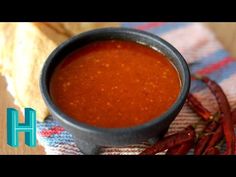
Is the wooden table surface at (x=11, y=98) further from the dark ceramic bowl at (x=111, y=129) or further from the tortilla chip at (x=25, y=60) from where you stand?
the dark ceramic bowl at (x=111, y=129)

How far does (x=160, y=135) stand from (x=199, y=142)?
12 centimetres

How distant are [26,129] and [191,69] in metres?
0.62

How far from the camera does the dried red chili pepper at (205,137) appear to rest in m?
1.48

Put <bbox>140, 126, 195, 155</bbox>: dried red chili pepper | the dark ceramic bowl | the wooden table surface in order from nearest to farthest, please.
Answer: the dark ceramic bowl
<bbox>140, 126, 195, 155</bbox>: dried red chili pepper
the wooden table surface

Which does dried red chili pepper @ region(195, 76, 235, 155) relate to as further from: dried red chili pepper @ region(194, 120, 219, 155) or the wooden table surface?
the wooden table surface

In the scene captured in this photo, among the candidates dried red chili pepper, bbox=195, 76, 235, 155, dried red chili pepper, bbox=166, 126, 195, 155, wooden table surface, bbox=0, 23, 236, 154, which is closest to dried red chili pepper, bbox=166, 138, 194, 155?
dried red chili pepper, bbox=166, 126, 195, 155

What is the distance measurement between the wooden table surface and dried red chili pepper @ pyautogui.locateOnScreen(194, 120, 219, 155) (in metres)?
0.42

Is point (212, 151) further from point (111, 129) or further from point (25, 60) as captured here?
point (25, 60)

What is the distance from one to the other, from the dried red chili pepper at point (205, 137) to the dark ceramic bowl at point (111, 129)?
12cm

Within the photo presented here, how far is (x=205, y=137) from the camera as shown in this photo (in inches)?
59.3

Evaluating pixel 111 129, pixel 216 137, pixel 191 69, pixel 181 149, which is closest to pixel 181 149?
pixel 181 149

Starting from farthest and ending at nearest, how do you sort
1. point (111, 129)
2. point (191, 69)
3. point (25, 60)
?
point (191, 69) → point (25, 60) → point (111, 129)

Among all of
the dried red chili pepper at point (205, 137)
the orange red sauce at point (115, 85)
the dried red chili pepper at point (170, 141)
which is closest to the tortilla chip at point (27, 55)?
the orange red sauce at point (115, 85)

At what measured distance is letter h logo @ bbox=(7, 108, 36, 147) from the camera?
1.55 m
